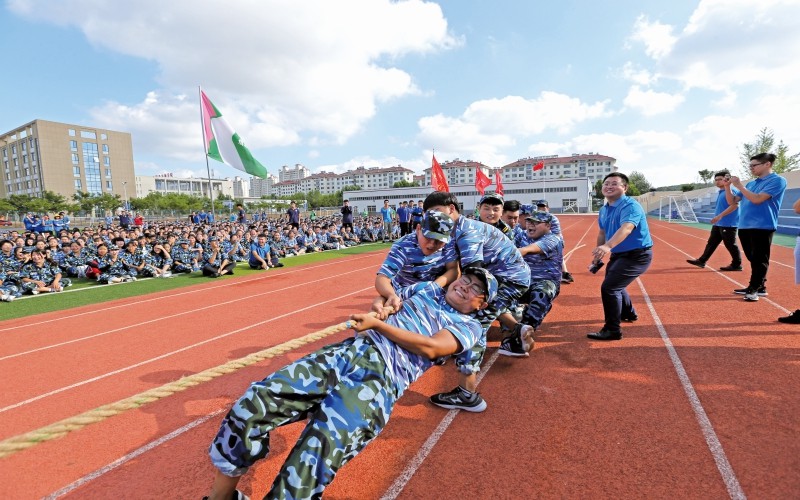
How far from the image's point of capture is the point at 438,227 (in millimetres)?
2865

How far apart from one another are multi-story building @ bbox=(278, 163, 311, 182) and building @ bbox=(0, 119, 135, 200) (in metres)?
117

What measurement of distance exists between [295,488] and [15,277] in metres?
10.7

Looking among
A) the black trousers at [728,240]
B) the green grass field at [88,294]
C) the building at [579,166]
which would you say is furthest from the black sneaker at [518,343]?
the building at [579,166]

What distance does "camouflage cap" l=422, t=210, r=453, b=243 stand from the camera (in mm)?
2857

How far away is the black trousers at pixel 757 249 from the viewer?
202 inches

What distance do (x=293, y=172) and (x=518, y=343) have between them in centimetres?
19328

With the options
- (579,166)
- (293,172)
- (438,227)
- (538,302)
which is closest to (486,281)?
(438,227)

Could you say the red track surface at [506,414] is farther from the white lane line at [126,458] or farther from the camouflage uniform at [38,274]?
the camouflage uniform at [38,274]

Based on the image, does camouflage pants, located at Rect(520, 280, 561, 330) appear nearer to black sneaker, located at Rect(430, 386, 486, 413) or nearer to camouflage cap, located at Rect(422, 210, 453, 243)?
black sneaker, located at Rect(430, 386, 486, 413)

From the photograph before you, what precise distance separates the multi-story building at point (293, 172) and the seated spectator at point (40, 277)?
592 ft

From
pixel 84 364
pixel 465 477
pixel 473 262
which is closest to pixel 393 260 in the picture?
pixel 473 262

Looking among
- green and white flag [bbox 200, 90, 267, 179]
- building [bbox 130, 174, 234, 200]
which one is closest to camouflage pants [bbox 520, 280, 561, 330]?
green and white flag [bbox 200, 90, 267, 179]

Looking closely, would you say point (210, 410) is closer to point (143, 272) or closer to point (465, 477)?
point (465, 477)

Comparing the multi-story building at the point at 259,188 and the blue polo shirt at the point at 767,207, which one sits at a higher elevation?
the multi-story building at the point at 259,188
